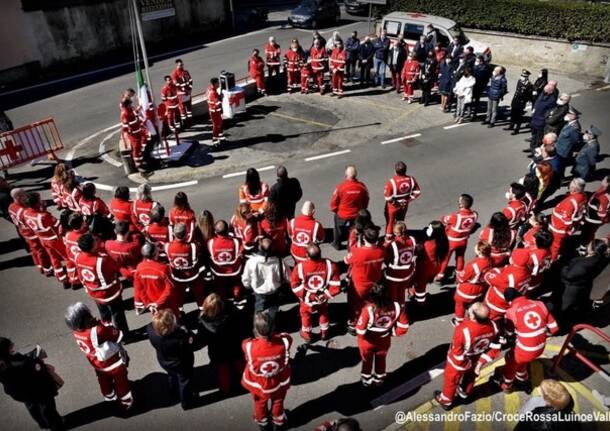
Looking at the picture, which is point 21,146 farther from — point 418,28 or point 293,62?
point 418,28

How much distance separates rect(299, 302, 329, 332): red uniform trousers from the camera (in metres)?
7.28

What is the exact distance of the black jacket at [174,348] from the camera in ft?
19.0

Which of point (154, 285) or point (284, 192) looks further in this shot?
point (284, 192)

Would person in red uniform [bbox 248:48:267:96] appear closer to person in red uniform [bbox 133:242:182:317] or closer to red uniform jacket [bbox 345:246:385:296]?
person in red uniform [bbox 133:242:182:317]

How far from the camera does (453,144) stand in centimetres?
1438

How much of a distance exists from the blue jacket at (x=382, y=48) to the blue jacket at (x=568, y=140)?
8.37 m

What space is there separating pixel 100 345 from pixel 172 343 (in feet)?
2.86

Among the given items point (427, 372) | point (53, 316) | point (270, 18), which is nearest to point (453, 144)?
point (427, 372)

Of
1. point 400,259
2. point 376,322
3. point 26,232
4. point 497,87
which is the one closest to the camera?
point 376,322

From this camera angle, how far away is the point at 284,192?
9.28 meters

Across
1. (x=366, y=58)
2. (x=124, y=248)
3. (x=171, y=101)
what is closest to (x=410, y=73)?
(x=366, y=58)

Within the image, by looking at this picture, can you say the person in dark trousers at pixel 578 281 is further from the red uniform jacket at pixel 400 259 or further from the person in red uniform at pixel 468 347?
the red uniform jacket at pixel 400 259

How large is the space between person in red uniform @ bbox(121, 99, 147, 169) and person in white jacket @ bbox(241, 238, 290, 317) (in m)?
6.63

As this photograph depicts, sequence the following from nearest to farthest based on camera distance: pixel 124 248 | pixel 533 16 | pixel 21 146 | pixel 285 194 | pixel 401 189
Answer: pixel 124 248 → pixel 401 189 → pixel 285 194 → pixel 21 146 → pixel 533 16
